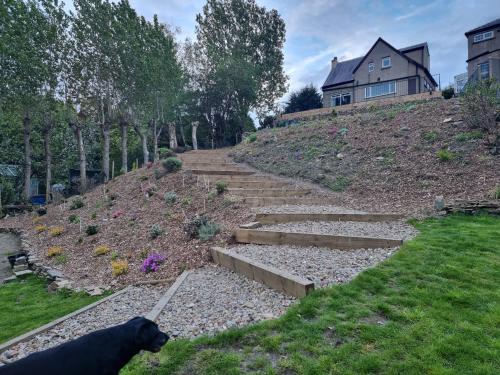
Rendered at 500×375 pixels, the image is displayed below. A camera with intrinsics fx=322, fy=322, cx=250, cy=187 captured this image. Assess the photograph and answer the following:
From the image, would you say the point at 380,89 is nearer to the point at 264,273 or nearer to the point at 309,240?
the point at 309,240

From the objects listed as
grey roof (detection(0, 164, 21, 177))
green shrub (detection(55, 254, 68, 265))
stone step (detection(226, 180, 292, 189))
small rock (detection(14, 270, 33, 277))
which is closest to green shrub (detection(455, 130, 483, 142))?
stone step (detection(226, 180, 292, 189))

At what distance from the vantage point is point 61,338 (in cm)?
356

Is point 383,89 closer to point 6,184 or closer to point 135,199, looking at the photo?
point 135,199

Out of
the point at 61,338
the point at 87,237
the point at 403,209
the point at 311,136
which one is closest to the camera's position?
the point at 61,338

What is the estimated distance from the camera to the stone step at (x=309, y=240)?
16.3 feet

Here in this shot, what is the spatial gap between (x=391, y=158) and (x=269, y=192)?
4232 mm

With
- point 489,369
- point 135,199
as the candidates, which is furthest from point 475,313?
point 135,199

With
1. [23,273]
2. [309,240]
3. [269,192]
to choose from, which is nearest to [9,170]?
[23,273]

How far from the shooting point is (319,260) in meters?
4.55

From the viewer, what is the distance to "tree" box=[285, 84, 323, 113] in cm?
2989

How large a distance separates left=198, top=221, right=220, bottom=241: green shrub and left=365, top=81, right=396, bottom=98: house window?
86.4ft

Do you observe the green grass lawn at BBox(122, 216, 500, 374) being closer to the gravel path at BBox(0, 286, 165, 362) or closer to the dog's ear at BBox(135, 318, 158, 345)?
the dog's ear at BBox(135, 318, 158, 345)

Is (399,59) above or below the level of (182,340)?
above

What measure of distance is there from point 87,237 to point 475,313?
8.87m
